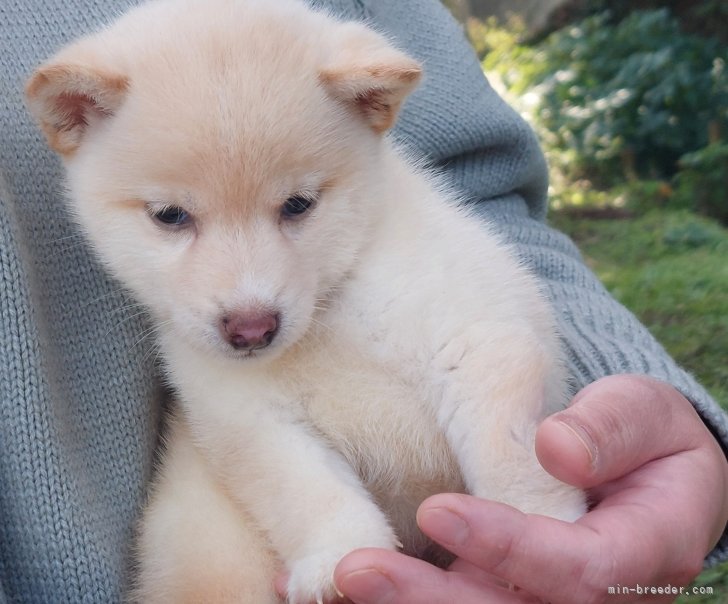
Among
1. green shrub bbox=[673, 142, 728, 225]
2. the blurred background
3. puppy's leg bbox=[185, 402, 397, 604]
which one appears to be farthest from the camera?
green shrub bbox=[673, 142, 728, 225]

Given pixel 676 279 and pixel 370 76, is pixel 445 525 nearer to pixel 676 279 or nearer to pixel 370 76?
pixel 370 76

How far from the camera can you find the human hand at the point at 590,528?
131cm

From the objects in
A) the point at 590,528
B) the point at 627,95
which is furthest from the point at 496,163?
the point at 627,95

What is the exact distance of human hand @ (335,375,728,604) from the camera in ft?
4.31

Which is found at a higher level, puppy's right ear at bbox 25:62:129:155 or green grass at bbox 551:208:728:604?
puppy's right ear at bbox 25:62:129:155

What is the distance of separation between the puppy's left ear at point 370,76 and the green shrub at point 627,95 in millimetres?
5185

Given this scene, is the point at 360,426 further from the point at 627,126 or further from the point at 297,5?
the point at 627,126

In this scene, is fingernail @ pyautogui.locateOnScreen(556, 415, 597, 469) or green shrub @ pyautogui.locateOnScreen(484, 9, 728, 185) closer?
fingernail @ pyautogui.locateOnScreen(556, 415, 597, 469)

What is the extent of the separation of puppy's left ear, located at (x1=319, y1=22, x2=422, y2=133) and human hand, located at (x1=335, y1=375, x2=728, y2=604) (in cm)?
66

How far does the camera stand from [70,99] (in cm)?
161

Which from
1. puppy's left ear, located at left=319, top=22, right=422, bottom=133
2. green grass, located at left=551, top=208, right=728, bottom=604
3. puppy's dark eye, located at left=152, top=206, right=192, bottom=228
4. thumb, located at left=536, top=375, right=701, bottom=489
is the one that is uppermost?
puppy's left ear, located at left=319, top=22, right=422, bottom=133

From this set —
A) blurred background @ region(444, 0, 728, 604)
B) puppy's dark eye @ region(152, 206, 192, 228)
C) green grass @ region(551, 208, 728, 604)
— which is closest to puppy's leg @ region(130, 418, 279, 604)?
puppy's dark eye @ region(152, 206, 192, 228)

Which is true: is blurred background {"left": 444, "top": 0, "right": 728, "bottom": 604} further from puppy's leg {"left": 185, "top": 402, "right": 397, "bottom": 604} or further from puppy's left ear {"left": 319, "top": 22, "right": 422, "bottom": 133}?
puppy's leg {"left": 185, "top": 402, "right": 397, "bottom": 604}

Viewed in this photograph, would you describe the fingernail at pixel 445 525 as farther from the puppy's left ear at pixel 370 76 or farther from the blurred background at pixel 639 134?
the blurred background at pixel 639 134
